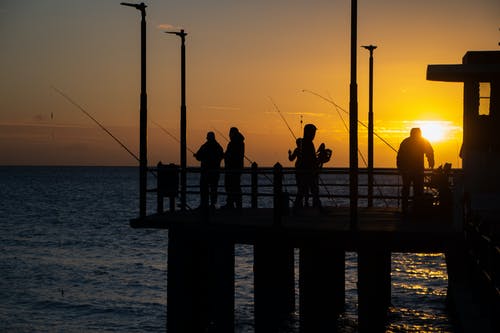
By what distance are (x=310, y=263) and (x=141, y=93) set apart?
4994mm

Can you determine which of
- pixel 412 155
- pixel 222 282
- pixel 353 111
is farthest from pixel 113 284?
pixel 353 111

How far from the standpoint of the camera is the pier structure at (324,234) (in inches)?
646

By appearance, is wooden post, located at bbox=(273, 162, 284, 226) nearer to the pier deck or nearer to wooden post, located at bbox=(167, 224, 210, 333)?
the pier deck

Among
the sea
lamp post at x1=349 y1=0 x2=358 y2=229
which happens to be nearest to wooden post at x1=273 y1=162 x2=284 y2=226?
lamp post at x1=349 y1=0 x2=358 y2=229

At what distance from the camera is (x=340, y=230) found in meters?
16.6

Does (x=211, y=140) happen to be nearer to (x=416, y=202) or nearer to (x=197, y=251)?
(x=197, y=251)

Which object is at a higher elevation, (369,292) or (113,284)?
(369,292)

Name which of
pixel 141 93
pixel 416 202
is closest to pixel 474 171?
pixel 416 202

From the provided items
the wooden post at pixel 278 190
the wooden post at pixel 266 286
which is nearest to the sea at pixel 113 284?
the wooden post at pixel 266 286

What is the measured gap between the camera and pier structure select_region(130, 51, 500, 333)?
16406mm

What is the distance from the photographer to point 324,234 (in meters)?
16.7

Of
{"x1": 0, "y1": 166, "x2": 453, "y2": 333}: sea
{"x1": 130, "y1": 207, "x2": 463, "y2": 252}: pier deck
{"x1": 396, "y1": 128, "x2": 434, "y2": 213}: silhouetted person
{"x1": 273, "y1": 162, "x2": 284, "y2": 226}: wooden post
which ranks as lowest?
{"x1": 0, "y1": 166, "x2": 453, "y2": 333}: sea

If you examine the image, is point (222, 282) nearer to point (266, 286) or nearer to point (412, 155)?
point (266, 286)

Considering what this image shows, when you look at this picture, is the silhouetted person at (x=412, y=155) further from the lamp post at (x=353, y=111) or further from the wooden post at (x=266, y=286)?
the lamp post at (x=353, y=111)
